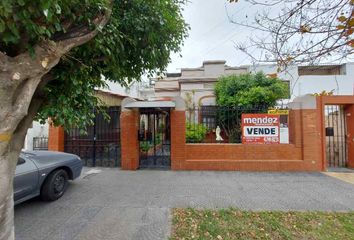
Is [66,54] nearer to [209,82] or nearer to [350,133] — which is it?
[350,133]

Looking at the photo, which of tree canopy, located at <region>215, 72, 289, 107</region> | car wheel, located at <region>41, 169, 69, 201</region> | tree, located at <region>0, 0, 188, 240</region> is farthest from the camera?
tree canopy, located at <region>215, 72, 289, 107</region>

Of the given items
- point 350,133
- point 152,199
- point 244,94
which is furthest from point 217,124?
point 152,199

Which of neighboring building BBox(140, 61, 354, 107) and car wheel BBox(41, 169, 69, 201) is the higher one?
neighboring building BBox(140, 61, 354, 107)

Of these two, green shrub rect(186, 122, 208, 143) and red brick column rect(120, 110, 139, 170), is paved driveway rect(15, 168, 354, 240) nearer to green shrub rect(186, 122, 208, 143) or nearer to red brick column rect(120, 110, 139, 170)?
red brick column rect(120, 110, 139, 170)

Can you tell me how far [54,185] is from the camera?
19.0 feet

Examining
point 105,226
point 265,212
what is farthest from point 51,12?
point 265,212

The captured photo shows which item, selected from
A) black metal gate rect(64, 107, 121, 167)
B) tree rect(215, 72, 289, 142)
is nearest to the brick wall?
tree rect(215, 72, 289, 142)

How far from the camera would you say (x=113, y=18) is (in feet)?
13.1

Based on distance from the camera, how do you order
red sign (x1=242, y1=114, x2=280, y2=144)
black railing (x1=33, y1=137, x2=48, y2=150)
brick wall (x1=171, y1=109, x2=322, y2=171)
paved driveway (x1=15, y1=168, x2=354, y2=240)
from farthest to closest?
black railing (x1=33, y1=137, x2=48, y2=150) → red sign (x1=242, y1=114, x2=280, y2=144) → brick wall (x1=171, y1=109, x2=322, y2=171) → paved driveway (x1=15, y1=168, x2=354, y2=240)

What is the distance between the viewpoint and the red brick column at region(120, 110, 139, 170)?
29.6 feet

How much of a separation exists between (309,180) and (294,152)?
1.47m

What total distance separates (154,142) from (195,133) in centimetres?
275

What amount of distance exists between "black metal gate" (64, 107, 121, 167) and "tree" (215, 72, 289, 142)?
4.91m

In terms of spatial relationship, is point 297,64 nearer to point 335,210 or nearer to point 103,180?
point 335,210
